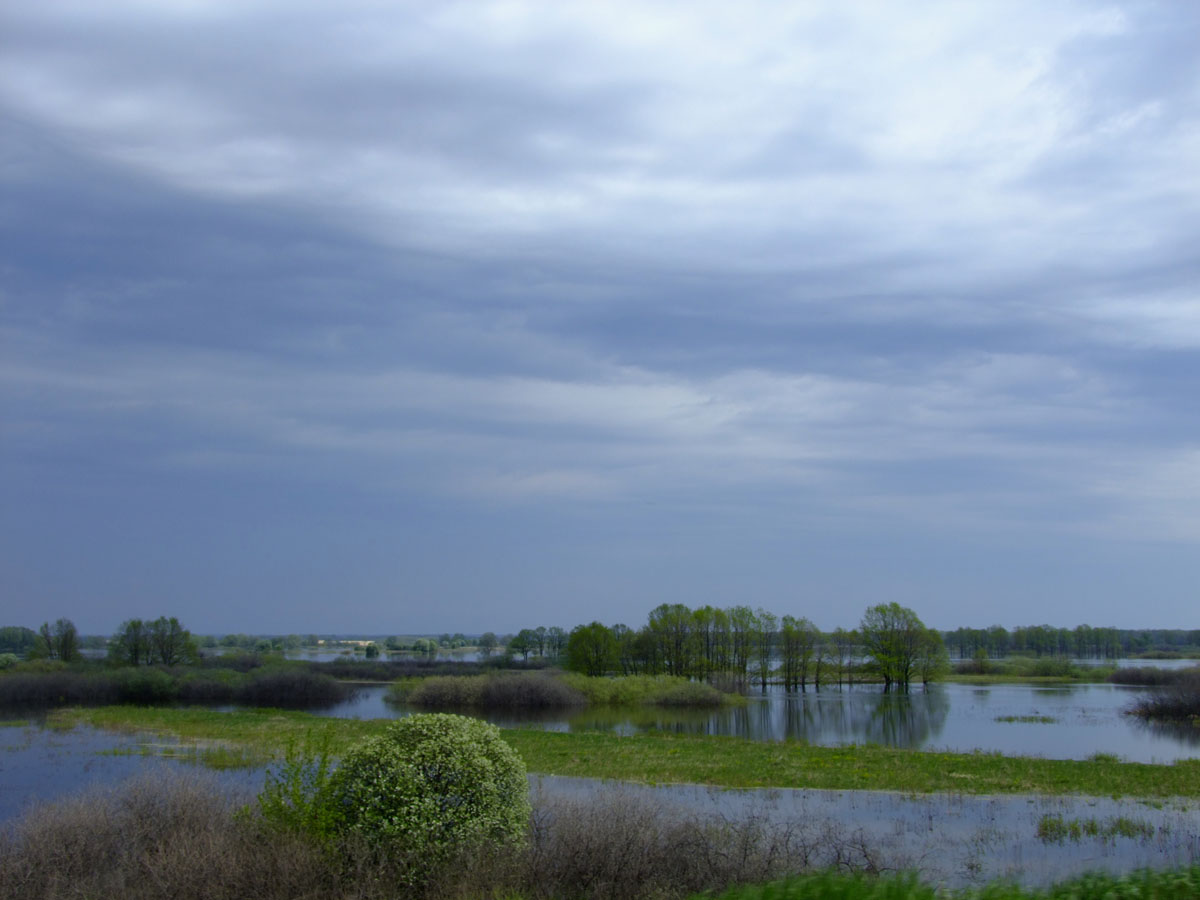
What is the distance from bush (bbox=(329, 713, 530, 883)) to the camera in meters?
9.27

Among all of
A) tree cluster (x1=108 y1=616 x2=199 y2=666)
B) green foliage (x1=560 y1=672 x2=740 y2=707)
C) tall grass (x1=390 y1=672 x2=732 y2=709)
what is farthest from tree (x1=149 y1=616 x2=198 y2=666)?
green foliage (x1=560 y1=672 x2=740 y2=707)

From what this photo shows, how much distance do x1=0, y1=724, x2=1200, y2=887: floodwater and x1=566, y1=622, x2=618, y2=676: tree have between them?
186 feet

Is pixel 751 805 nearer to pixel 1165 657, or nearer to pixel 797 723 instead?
pixel 797 723

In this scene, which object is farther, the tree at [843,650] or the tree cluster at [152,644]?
the tree at [843,650]

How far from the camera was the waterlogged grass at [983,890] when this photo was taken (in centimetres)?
589

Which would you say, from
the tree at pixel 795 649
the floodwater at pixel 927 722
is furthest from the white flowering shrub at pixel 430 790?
the tree at pixel 795 649

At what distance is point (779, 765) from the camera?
22.0 meters

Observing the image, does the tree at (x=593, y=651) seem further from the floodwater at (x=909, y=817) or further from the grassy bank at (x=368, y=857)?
the grassy bank at (x=368, y=857)

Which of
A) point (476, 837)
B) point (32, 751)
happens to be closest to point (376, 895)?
point (476, 837)

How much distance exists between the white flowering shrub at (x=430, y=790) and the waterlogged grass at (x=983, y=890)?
3.37m

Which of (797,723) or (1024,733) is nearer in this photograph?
(1024,733)

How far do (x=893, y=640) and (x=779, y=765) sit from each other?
209ft

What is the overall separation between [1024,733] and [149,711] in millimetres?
35962

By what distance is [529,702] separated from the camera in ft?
167
